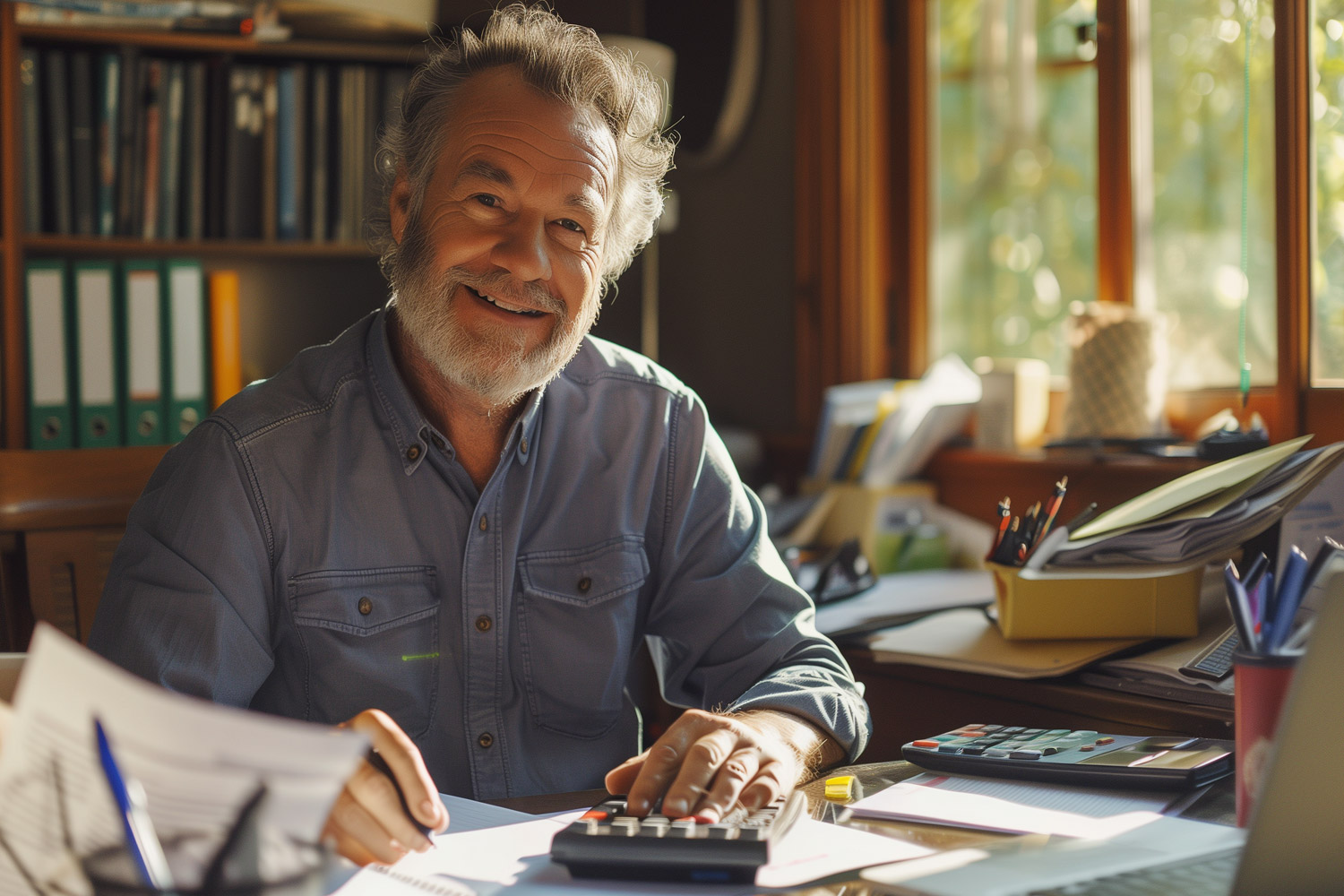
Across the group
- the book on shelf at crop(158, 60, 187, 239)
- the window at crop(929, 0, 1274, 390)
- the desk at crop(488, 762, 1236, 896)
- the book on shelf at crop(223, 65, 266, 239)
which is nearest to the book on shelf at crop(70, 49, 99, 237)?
the book on shelf at crop(158, 60, 187, 239)

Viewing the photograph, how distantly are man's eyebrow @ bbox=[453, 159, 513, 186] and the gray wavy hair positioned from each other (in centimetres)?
9

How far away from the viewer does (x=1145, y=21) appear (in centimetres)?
186

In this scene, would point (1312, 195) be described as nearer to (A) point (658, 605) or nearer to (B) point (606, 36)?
(A) point (658, 605)

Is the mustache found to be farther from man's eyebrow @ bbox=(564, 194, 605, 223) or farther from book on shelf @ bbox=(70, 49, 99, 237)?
book on shelf @ bbox=(70, 49, 99, 237)

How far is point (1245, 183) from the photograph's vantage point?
170 centimetres

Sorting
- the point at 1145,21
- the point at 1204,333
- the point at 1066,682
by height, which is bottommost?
the point at 1066,682

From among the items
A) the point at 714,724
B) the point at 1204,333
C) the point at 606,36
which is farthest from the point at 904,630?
the point at 606,36

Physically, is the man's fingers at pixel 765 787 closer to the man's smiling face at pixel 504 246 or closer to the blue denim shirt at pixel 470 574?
the blue denim shirt at pixel 470 574

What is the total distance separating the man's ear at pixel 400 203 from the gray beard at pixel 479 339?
99 mm

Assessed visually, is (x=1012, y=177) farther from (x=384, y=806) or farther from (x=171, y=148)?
(x=384, y=806)

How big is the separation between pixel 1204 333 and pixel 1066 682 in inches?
34.8

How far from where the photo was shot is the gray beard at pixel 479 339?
3.86ft

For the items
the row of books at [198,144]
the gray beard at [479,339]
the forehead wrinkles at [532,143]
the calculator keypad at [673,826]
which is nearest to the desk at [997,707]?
the calculator keypad at [673,826]

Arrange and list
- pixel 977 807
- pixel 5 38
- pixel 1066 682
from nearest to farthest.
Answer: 1. pixel 977 807
2. pixel 1066 682
3. pixel 5 38
